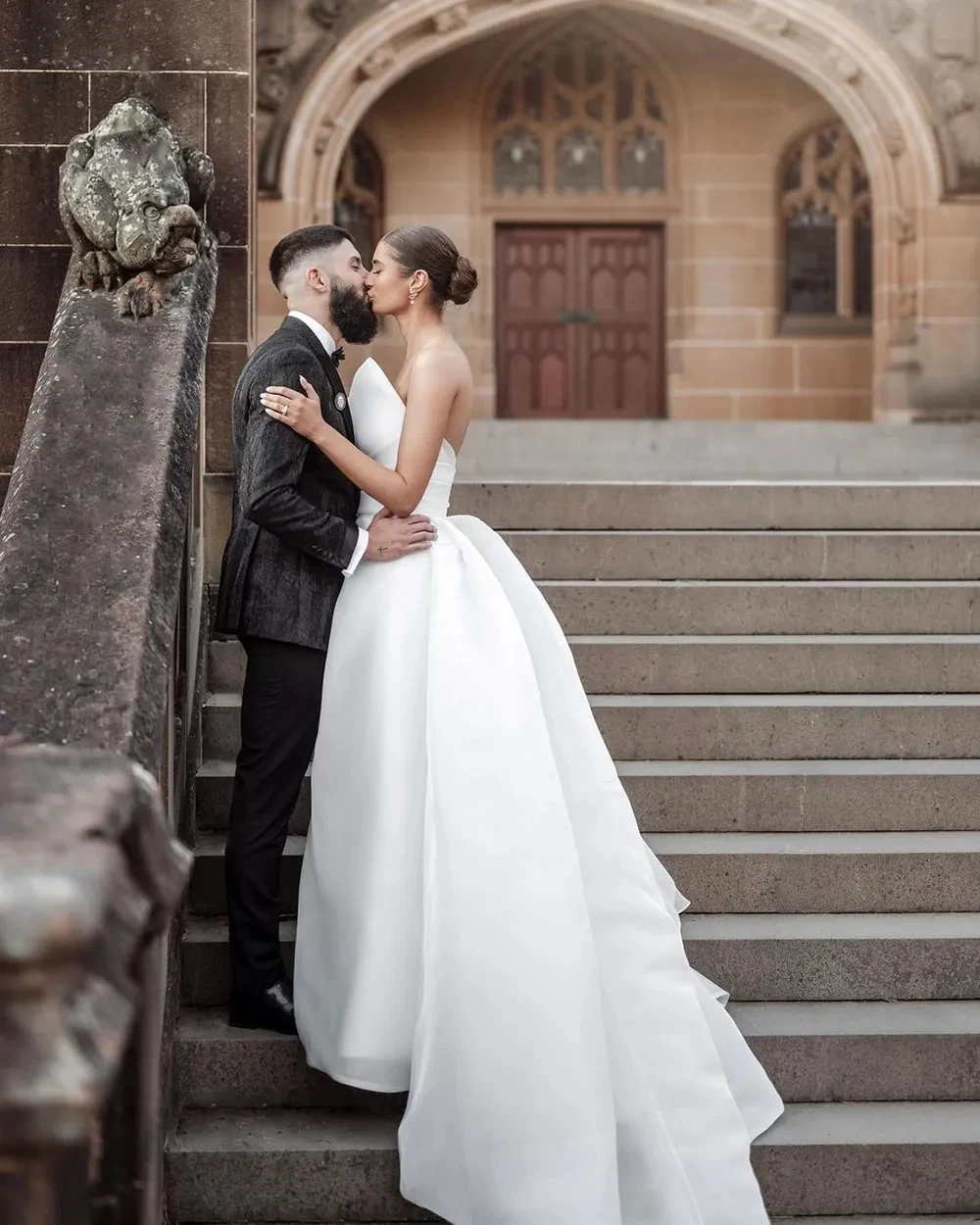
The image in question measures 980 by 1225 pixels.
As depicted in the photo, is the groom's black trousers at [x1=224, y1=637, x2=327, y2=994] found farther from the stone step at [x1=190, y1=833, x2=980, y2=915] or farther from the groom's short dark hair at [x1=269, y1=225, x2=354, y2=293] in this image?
the groom's short dark hair at [x1=269, y1=225, x2=354, y2=293]

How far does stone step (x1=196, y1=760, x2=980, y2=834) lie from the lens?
4031 millimetres

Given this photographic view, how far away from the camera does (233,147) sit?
447 centimetres

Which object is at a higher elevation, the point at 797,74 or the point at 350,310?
the point at 797,74

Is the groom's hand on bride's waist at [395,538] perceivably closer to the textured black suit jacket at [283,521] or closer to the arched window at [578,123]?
the textured black suit jacket at [283,521]

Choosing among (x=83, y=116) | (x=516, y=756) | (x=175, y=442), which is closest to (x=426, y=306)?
(x=175, y=442)

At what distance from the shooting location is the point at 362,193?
13500mm

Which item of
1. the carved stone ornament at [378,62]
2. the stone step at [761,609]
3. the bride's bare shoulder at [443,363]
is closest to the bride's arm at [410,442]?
the bride's bare shoulder at [443,363]

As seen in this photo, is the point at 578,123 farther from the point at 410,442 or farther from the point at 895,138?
the point at 410,442

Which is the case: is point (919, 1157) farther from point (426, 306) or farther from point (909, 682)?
point (426, 306)

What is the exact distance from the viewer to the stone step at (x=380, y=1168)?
122 inches

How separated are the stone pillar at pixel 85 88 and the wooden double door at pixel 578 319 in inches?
390

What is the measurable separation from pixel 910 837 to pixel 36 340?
9.45 ft

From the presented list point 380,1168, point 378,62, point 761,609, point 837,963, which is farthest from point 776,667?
point 378,62

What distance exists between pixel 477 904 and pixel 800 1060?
95 cm
